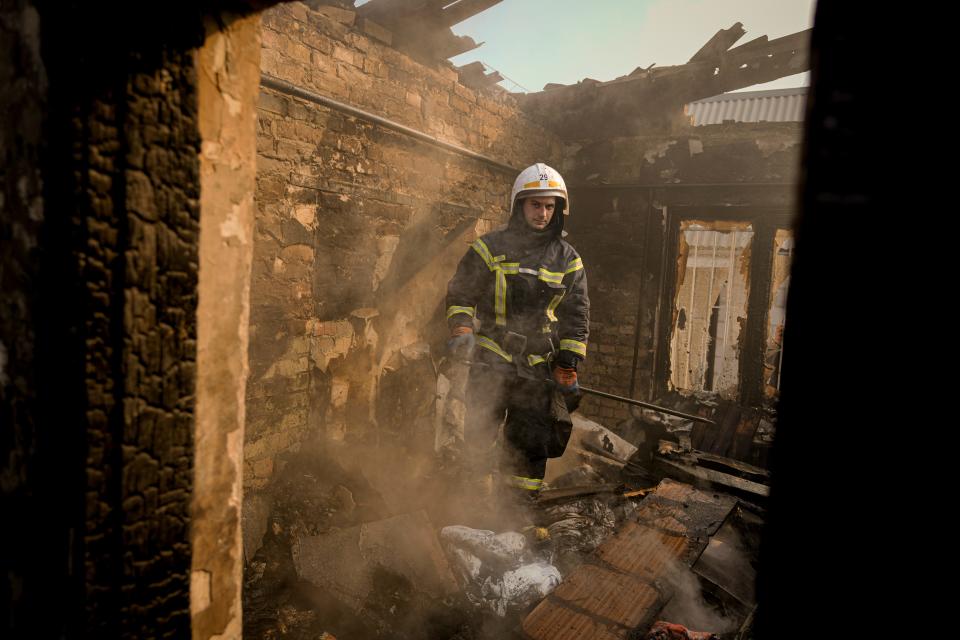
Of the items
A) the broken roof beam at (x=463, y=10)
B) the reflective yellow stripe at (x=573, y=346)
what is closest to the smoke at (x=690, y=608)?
the reflective yellow stripe at (x=573, y=346)

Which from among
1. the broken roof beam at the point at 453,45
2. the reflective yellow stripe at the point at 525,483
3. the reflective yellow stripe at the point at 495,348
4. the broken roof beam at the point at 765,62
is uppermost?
the broken roof beam at the point at 765,62

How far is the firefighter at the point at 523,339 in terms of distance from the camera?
3918 millimetres

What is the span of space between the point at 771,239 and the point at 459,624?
5512mm

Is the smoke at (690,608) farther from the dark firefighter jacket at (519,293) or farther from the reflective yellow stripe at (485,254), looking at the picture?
the reflective yellow stripe at (485,254)

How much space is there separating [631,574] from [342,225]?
316 centimetres

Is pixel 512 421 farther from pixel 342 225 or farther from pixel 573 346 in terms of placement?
pixel 342 225

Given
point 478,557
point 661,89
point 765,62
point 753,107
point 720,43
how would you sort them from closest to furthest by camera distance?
point 478,557 → point 765,62 → point 720,43 → point 661,89 → point 753,107

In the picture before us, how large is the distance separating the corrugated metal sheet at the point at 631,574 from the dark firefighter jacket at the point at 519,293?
1.38m

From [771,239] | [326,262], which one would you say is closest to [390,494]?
[326,262]

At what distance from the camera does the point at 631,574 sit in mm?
2723

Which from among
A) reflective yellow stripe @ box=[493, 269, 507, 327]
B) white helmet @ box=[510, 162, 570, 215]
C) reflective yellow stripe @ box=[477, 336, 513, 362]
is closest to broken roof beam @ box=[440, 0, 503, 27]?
white helmet @ box=[510, 162, 570, 215]

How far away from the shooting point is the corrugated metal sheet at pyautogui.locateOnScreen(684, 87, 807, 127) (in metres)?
15.4

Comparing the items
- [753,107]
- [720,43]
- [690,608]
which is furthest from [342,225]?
[753,107]

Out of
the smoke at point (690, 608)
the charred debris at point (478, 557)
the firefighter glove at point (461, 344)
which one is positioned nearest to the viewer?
the charred debris at point (478, 557)
